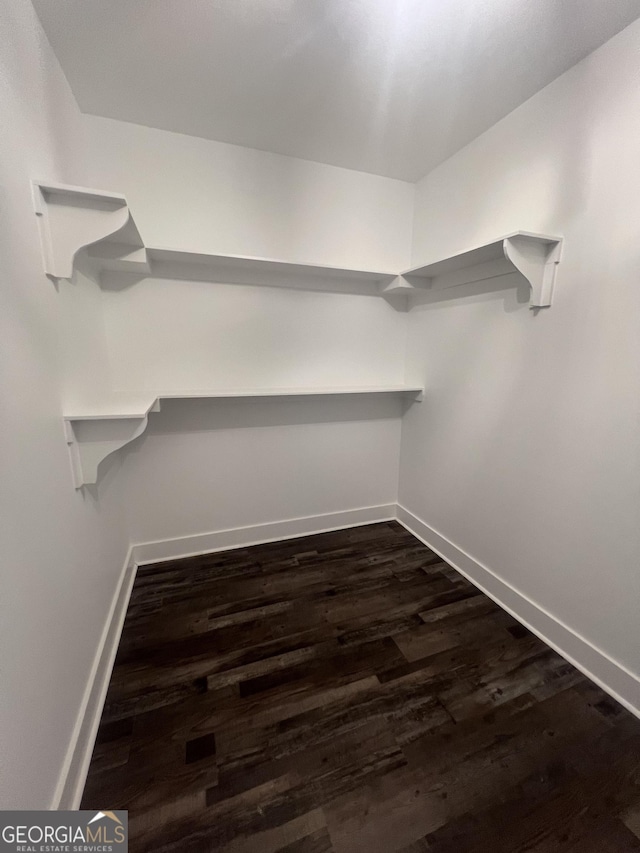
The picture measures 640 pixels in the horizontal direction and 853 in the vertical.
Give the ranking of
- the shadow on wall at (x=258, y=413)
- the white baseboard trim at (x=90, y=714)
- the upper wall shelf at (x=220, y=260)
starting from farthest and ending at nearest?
the shadow on wall at (x=258, y=413), the upper wall shelf at (x=220, y=260), the white baseboard trim at (x=90, y=714)

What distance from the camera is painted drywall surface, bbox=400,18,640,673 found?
1.29 m

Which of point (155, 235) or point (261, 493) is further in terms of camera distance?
point (261, 493)

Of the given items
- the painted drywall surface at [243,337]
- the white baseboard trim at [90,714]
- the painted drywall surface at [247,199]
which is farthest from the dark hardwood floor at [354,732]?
the painted drywall surface at [247,199]

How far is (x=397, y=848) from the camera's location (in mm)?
973

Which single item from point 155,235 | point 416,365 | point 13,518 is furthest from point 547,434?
point 155,235

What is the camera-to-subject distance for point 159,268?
6.10 ft

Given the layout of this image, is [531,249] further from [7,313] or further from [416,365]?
[7,313]

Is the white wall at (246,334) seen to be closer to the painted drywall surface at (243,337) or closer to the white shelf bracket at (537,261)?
the painted drywall surface at (243,337)

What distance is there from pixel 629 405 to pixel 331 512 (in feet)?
6.06

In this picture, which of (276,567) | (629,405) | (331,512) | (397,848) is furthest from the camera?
(331,512)

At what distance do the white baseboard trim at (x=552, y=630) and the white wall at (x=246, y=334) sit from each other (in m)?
0.87

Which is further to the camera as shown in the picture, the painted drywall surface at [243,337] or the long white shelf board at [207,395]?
the painted drywall surface at [243,337]

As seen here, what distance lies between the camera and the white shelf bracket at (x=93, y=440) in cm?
125

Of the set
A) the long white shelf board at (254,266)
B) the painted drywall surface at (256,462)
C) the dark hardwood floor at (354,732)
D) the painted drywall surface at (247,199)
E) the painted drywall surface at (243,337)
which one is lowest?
the dark hardwood floor at (354,732)
